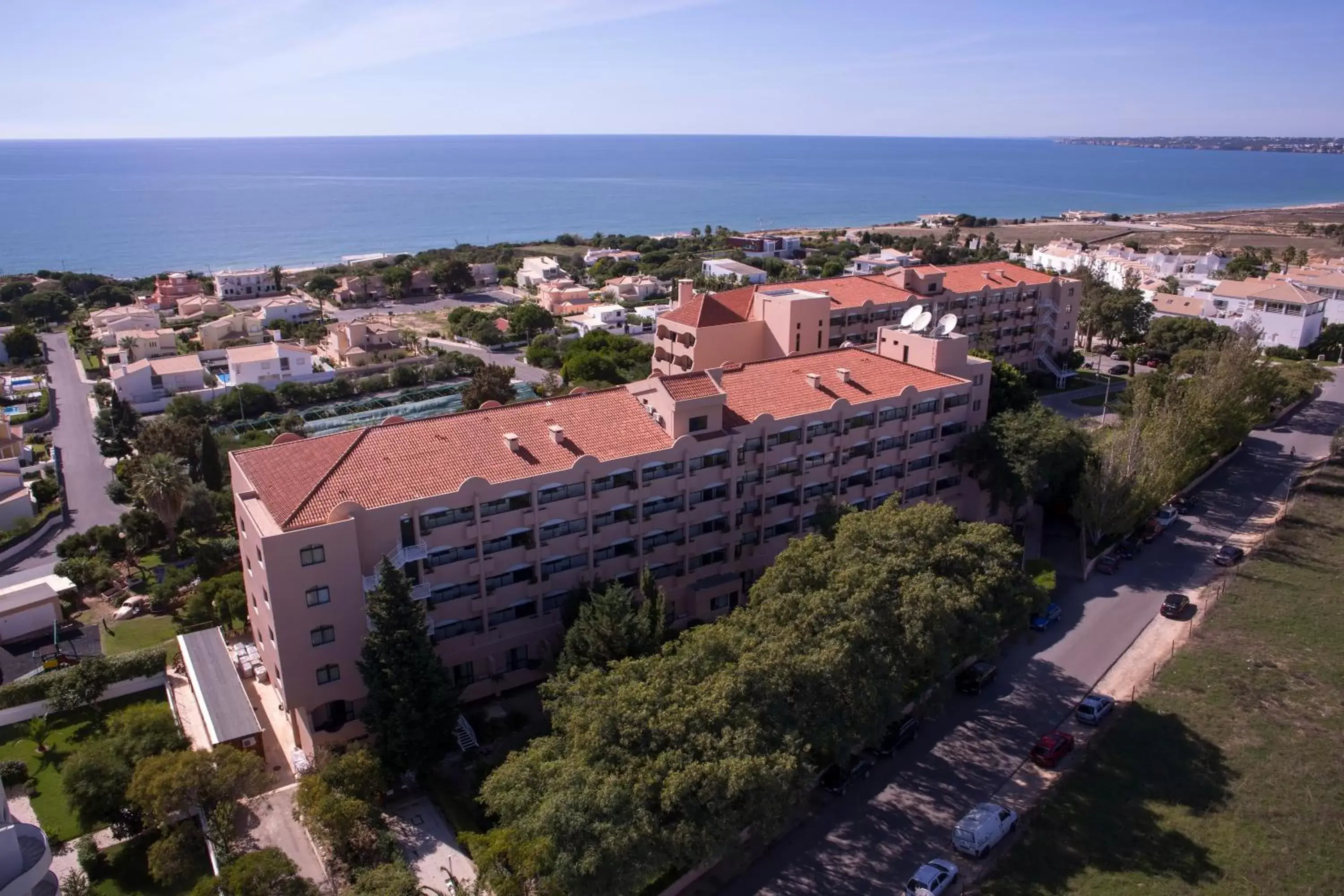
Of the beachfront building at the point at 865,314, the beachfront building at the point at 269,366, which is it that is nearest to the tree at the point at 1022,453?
the beachfront building at the point at 865,314

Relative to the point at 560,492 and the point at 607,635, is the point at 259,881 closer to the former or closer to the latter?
the point at 607,635

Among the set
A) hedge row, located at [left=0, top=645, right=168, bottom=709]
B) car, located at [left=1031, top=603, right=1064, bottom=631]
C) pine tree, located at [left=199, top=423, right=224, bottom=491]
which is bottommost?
car, located at [left=1031, top=603, right=1064, bottom=631]

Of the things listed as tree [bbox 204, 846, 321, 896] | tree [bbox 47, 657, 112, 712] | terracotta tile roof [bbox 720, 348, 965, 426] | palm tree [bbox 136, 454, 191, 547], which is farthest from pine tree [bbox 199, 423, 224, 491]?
tree [bbox 204, 846, 321, 896]

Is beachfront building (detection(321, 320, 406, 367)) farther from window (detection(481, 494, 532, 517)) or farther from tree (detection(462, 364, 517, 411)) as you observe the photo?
window (detection(481, 494, 532, 517))

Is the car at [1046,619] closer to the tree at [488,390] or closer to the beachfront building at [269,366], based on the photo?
the tree at [488,390]

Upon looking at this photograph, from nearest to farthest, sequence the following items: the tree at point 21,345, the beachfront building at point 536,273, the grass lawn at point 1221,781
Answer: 1. the grass lawn at point 1221,781
2. the tree at point 21,345
3. the beachfront building at point 536,273

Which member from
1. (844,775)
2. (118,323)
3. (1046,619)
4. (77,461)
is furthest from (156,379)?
(1046,619)

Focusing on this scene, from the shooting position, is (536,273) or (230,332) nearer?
(230,332)
